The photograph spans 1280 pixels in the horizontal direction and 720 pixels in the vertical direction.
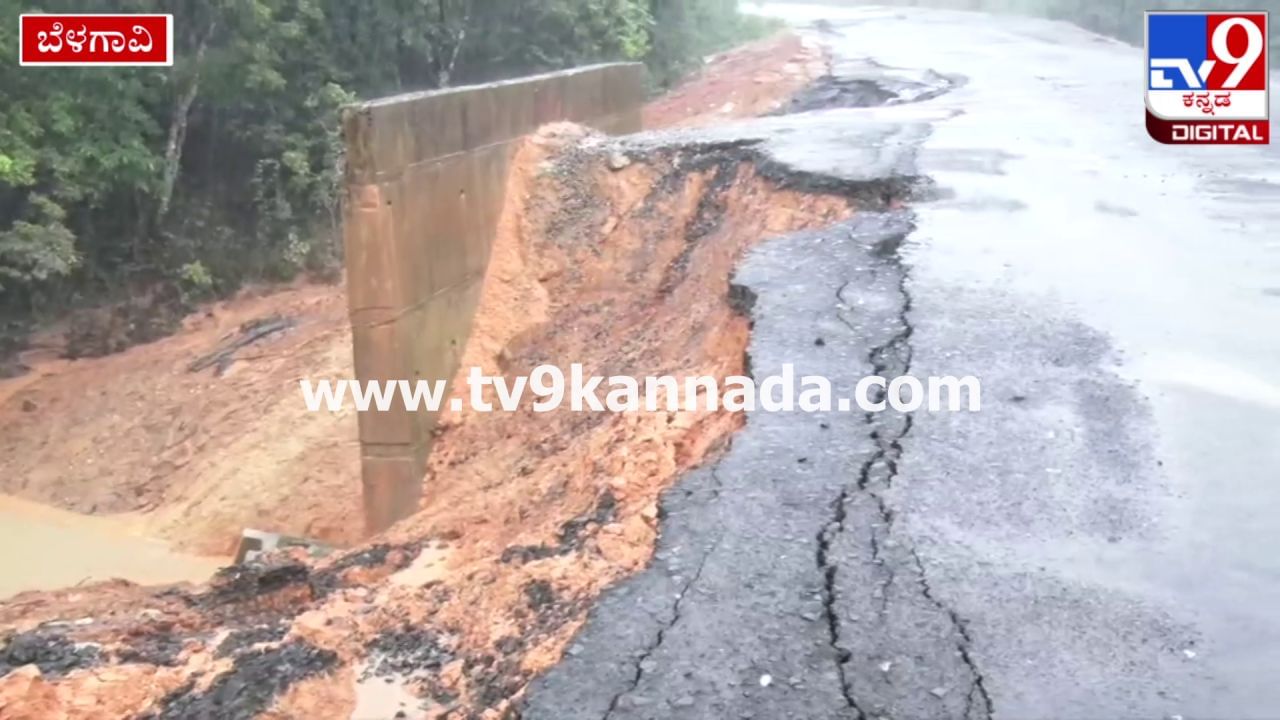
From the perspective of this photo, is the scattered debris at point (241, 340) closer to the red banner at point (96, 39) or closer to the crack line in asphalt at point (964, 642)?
the red banner at point (96, 39)

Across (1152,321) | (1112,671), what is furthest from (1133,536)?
(1152,321)

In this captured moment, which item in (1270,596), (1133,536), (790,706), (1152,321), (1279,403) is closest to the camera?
(790,706)

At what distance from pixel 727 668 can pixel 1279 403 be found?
3.58m

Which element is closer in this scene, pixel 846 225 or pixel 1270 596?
pixel 1270 596

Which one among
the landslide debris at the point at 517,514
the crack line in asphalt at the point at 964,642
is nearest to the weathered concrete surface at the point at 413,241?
the landslide debris at the point at 517,514

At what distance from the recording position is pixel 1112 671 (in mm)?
3975

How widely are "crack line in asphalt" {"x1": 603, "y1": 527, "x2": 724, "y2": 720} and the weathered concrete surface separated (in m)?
5.14

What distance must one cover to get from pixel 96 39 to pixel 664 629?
48.9ft

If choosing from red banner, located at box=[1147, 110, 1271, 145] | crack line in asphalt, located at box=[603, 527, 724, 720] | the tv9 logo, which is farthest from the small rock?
crack line in asphalt, located at box=[603, 527, 724, 720]

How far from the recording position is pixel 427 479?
9.83m

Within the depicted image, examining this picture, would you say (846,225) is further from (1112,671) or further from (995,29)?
(995,29)

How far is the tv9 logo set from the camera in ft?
39.2

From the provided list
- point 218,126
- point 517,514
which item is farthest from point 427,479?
point 218,126

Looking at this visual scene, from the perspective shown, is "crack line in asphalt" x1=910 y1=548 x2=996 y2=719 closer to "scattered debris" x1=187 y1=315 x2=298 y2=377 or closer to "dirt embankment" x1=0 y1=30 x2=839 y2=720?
"dirt embankment" x1=0 y1=30 x2=839 y2=720
